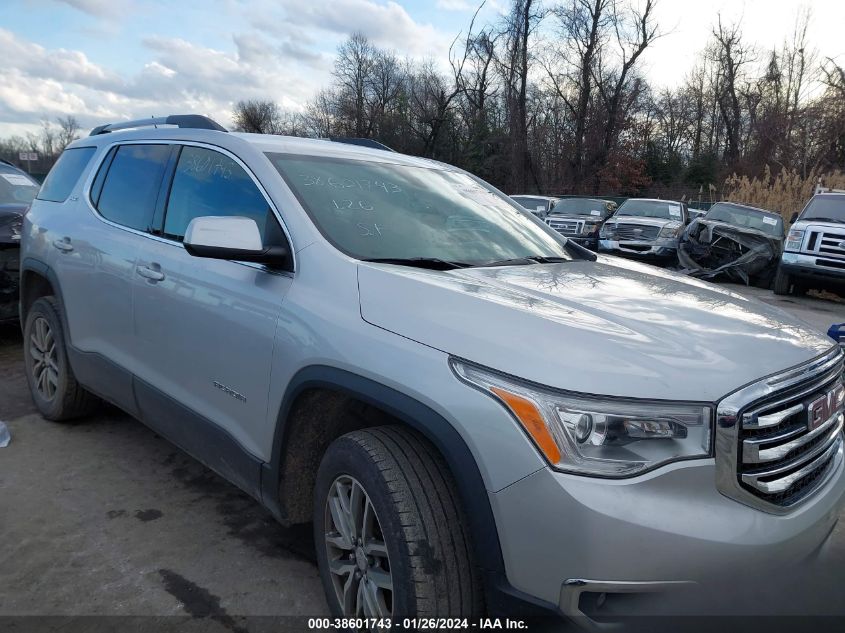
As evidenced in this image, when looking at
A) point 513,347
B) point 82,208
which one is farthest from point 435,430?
point 82,208

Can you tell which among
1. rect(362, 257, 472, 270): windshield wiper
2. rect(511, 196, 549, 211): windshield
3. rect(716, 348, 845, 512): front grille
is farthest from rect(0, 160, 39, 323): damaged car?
rect(511, 196, 549, 211): windshield

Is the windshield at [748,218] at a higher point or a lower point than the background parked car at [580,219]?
higher

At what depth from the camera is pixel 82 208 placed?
3871 mm

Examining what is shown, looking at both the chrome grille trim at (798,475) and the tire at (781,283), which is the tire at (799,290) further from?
the chrome grille trim at (798,475)

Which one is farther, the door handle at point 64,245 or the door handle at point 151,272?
the door handle at point 64,245

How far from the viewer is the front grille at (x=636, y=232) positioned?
14359 mm

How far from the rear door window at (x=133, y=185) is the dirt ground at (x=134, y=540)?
138cm

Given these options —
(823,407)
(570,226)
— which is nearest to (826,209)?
(570,226)

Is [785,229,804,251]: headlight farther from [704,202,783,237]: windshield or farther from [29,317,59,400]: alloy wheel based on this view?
[29,317,59,400]: alloy wheel

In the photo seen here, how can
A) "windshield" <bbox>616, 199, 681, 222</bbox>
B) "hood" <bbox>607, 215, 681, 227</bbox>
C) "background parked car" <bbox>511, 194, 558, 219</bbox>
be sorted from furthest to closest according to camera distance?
1. "background parked car" <bbox>511, 194, 558, 219</bbox>
2. "windshield" <bbox>616, 199, 681, 222</bbox>
3. "hood" <bbox>607, 215, 681, 227</bbox>

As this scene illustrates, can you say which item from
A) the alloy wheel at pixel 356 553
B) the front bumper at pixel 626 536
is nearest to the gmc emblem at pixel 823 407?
the front bumper at pixel 626 536

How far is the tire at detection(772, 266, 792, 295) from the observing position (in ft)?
38.5

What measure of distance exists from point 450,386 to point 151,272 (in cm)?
189

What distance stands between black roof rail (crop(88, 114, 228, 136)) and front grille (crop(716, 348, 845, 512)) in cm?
257
